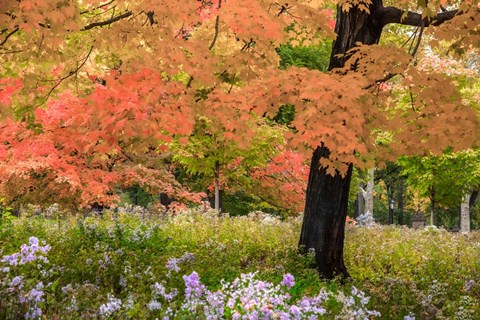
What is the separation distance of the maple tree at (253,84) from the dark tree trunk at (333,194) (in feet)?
0.05

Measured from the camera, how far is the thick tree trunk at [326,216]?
850 centimetres

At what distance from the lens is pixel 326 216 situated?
8.55m

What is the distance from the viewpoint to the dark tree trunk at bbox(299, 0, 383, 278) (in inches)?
332

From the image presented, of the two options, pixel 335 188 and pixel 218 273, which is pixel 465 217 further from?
pixel 218 273

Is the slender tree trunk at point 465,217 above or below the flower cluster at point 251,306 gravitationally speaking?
above

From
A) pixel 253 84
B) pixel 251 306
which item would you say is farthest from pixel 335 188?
pixel 251 306

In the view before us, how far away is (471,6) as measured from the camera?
263 inches

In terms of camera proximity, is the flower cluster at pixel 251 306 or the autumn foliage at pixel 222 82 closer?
the flower cluster at pixel 251 306

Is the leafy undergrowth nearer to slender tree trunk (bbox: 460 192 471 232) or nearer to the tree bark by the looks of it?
the tree bark

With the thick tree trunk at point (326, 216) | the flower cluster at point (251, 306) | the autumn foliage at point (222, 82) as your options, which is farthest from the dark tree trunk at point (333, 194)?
the flower cluster at point (251, 306)

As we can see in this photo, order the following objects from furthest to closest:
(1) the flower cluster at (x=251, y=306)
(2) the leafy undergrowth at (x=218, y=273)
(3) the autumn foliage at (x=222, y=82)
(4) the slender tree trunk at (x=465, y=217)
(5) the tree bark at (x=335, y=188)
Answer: (4) the slender tree trunk at (x=465, y=217) < (5) the tree bark at (x=335, y=188) < (3) the autumn foliage at (x=222, y=82) < (2) the leafy undergrowth at (x=218, y=273) < (1) the flower cluster at (x=251, y=306)

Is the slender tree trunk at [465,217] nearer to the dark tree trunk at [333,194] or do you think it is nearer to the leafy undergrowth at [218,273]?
the leafy undergrowth at [218,273]

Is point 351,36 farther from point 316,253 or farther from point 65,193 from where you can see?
point 65,193

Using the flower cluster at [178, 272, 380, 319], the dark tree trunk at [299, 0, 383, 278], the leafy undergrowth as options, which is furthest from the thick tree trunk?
the flower cluster at [178, 272, 380, 319]
